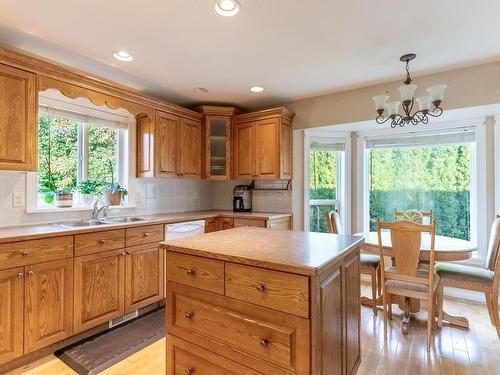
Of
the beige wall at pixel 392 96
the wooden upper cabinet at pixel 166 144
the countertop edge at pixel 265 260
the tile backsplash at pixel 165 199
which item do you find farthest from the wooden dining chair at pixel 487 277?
the wooden upper cabinet at pixel 166 144

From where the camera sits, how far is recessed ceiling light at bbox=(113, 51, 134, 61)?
8.19ft

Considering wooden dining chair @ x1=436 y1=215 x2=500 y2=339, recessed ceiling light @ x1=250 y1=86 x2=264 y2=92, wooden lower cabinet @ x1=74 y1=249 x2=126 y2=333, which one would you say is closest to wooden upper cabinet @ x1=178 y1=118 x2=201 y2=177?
recessed ceiling light @ x1=250 y1=86 x2=264 y2=92

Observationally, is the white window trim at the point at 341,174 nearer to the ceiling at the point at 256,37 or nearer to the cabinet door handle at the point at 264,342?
the ceiling at the point at 256,37

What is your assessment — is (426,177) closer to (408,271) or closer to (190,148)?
(408,271)

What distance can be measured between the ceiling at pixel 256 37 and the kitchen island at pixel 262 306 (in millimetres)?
1520

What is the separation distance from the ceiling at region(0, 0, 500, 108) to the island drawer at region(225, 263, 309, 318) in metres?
1.65

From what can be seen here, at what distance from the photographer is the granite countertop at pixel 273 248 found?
128cm

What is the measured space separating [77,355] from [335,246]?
2107 mm

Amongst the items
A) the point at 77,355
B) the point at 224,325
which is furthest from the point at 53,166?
the point at 224,325

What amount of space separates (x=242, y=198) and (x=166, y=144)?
135 cm

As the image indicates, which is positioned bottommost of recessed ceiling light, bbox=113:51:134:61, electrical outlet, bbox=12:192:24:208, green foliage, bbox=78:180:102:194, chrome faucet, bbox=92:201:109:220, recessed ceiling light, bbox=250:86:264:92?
chrome faucet, bbox=92:201:109:220

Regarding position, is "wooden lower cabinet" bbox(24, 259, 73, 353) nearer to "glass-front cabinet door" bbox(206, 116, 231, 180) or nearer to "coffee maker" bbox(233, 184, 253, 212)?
"glass-front cabinet door" bbox(206, 116, 231, 180)

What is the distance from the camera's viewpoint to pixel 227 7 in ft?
6.12

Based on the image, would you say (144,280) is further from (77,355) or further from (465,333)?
(465,333)
